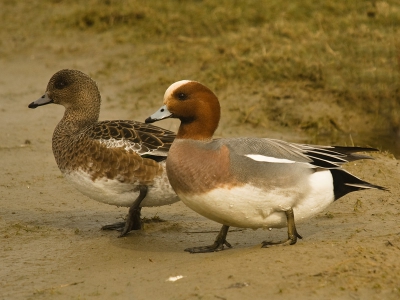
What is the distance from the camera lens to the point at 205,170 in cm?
412

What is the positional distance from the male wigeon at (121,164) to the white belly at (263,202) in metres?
0.75

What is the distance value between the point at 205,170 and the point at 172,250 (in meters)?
0.82

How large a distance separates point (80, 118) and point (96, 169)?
0.75 metres

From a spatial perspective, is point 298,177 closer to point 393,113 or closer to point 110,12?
point 393,113

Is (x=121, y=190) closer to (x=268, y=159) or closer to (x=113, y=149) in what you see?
(x=113, y=149)

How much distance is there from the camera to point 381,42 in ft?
28.2

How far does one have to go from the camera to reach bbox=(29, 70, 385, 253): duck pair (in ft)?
13.5

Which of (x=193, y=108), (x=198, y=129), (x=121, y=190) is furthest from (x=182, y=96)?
(x=121, y=190)

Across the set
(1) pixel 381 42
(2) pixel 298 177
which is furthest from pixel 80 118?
(1) pixel 381 42

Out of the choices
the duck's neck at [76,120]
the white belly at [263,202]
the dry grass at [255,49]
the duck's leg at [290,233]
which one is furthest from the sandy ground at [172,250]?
the dry grass at [255,49]

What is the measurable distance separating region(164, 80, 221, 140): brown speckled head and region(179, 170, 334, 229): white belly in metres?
0.41

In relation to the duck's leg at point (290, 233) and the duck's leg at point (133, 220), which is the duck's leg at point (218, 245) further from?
the duck's leg at point (133, 220)

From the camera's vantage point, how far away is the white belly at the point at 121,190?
4.94 metres

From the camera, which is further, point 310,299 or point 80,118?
point 80,118
